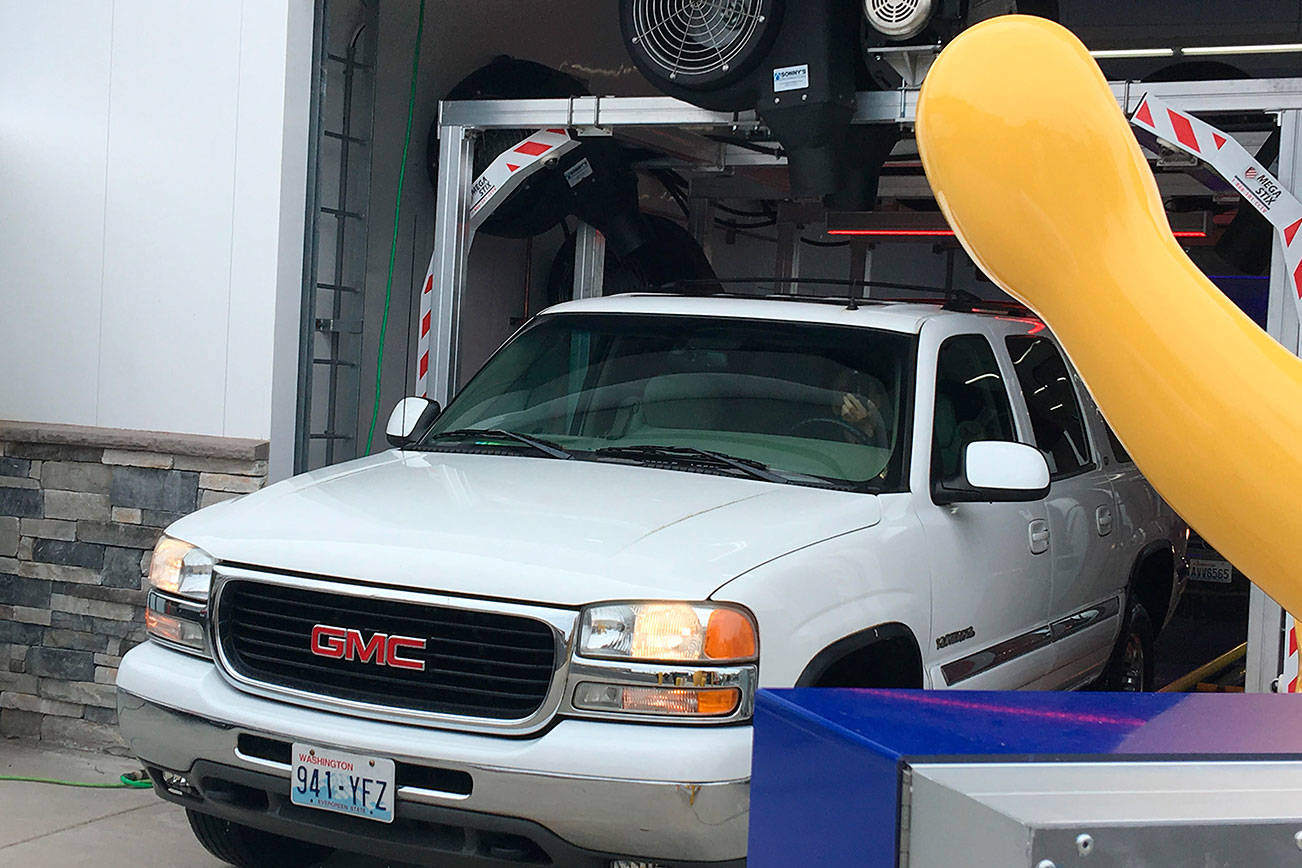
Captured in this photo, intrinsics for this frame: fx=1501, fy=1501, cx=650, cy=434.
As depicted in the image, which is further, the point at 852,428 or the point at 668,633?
the point at 852,428

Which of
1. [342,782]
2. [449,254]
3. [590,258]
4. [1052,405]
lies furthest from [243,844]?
[590,258]

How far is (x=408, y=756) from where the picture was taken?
11.8 feet

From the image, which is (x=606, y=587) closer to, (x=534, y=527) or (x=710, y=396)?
(x=534, y=527)

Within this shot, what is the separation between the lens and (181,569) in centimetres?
417

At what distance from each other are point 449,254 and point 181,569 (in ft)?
9.58

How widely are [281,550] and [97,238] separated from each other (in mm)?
3224

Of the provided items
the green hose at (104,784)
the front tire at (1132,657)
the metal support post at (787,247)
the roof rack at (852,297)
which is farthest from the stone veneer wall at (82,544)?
the metal support post at (787,247)

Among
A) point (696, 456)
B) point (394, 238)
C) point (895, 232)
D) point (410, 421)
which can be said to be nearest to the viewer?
point (696, 456)

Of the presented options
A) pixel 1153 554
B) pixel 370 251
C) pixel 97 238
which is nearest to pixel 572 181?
pixel 370 251

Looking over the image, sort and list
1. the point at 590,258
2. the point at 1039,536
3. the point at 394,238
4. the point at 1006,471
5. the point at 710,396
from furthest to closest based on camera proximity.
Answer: the point at 590,258 < the point at 394,238 < the point at 1039,536 < the point at 710,396 < the point at 1006,471

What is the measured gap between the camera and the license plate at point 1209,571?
9250 millimetres

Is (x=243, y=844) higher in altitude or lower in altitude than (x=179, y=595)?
lower

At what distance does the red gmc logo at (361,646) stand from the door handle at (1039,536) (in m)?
2.31

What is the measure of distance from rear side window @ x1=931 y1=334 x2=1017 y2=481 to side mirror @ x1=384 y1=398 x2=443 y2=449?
70.2 inches
